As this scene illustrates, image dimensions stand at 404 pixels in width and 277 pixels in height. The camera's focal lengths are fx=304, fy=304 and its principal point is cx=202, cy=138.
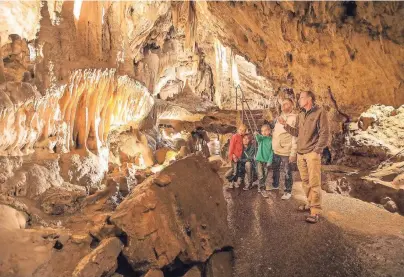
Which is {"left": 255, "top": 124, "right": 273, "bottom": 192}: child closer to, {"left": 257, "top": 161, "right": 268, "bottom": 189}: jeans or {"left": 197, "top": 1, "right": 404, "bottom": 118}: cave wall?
{"left": 257, "top": 161, "right": 268, "bottom": 189}: jeans

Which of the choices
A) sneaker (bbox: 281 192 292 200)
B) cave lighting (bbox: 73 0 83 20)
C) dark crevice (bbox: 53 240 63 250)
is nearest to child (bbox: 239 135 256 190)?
sneaker (bbox: 281 192 292 200)

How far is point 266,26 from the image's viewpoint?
24.2 feet

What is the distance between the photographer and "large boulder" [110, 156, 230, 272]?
10.7ft

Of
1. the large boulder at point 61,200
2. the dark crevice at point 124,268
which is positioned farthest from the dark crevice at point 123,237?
the large boulder at point 61,200

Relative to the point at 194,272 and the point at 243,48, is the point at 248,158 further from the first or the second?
the point at 243,48

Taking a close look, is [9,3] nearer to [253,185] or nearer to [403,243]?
[253,185]

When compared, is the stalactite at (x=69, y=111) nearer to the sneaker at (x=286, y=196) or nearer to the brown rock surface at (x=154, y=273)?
the brown rock surface at (x=154, y=273)

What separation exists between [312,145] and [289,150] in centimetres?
86

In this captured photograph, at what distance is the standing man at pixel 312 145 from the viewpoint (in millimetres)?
3682

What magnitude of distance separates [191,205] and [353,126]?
647 centimetres

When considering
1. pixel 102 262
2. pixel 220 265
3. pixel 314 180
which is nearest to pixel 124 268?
pixel 102 262

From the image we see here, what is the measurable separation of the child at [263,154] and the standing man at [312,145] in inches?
41.2

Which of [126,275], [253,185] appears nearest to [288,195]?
[253,185]

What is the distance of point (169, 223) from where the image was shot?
337cm
